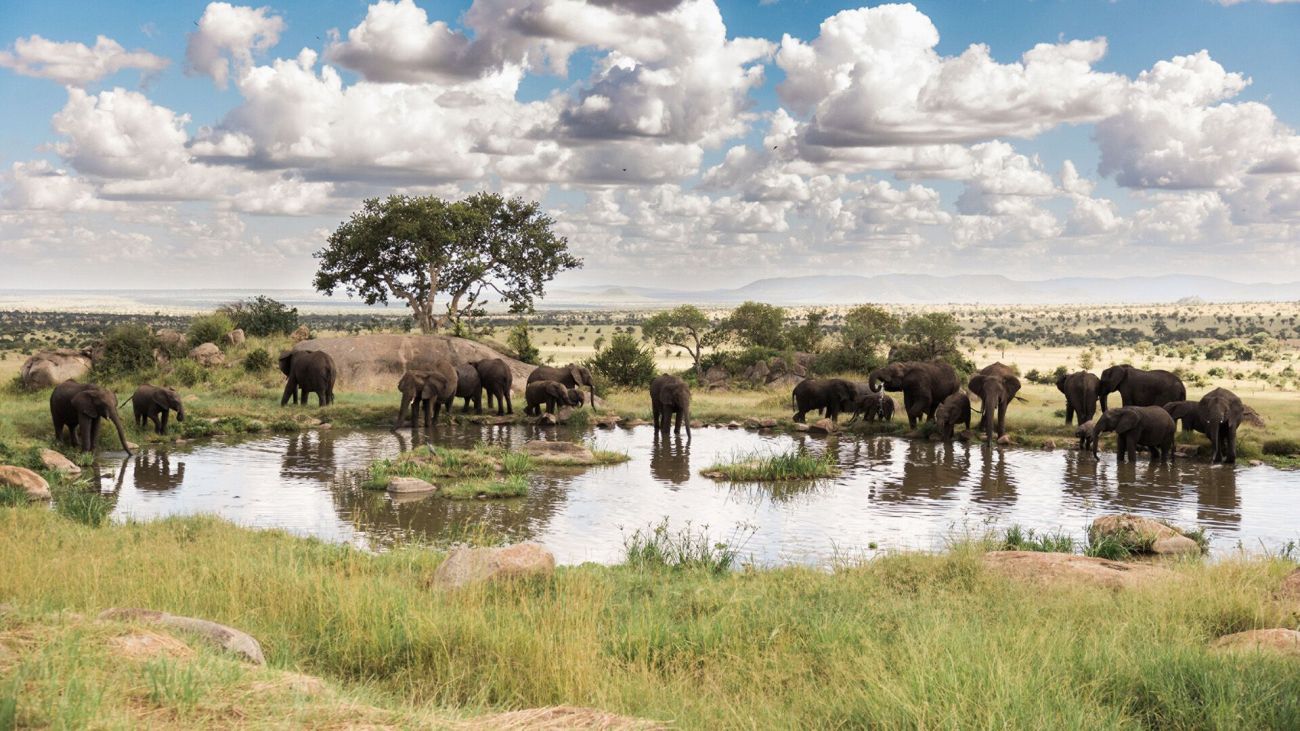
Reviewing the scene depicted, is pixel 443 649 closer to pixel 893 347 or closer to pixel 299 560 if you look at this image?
pixel 299 560

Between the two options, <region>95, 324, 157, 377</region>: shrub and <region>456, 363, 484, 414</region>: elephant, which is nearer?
<region>456, 363, 484, 414</region>: elephant

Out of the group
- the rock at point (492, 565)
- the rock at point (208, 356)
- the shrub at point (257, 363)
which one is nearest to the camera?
the rock at point (492, 565)

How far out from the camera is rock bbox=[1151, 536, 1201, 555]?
12.9 meters

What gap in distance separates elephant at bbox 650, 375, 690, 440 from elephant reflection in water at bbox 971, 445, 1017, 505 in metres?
7.18

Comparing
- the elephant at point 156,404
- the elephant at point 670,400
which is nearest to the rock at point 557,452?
the elephant at point 670,400

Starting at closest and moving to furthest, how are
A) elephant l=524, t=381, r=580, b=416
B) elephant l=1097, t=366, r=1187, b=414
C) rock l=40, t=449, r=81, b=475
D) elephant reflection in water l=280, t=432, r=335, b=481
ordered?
rock l=40, t=449, r=81, b=475 < elephant reflection in water l=280, t=432, r=335, b=481 < elephant l=1097, t=366, r=1187, b=414 < elephant l=524, t=381, r=580, b=416

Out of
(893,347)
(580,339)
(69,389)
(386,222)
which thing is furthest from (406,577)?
(580,339)

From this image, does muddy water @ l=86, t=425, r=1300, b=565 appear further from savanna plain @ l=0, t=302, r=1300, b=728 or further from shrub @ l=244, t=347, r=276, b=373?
shrub @ l=244, t=347, r=276, b=373

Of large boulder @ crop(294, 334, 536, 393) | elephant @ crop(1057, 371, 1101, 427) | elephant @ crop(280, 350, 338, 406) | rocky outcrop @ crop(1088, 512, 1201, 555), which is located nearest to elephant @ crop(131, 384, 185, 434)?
elephant @ crop(280, 350, 338, 406)

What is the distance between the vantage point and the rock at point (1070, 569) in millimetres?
10367

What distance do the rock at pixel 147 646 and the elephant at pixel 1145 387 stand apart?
A: 897 inches

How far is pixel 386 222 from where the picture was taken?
43.4m

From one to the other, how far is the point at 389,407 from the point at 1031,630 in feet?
74.6

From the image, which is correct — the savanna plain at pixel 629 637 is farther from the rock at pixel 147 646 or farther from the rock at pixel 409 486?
the rock at pixel 409 486
